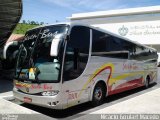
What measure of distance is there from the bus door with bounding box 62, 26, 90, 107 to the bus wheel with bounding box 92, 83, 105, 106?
56 centimetres

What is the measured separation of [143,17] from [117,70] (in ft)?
117

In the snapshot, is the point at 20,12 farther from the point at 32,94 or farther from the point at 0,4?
the point at 32,94

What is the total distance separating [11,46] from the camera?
20.7 metres

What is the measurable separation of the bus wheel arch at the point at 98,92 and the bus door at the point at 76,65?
51cm

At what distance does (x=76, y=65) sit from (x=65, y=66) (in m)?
0.56

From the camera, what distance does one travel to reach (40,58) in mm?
7887

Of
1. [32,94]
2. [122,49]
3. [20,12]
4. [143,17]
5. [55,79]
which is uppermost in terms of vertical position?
[143,17]

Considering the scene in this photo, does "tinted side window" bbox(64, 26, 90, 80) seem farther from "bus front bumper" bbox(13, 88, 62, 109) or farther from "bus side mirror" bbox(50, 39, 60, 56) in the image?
"bus front bumper" bbox(13, 88, 62, 109)

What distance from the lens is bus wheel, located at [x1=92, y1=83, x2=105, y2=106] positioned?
9133mm

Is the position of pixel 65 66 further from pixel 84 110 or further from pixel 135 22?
pixel 135 22

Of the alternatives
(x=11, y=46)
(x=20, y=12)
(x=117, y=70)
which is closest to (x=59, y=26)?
(x=117, y=70)

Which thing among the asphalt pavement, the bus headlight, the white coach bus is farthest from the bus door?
the asphalt pavement

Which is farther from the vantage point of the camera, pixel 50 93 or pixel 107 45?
pixel 107 45

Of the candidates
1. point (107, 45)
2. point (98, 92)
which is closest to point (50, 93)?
point (98, 92)
